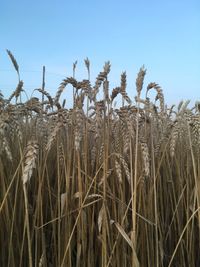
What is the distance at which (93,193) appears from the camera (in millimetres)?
1197

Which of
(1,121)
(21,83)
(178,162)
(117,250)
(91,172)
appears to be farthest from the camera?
(178,162)

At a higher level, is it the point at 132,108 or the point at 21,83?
the point at 21,83

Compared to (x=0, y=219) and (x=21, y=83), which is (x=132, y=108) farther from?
(x=0, y=219)

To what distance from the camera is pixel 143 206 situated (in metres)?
1.14

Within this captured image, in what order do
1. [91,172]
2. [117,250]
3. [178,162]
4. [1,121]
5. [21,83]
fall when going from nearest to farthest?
[1,121]
[117,250]
[21,83]
[91,172]
[178,162]

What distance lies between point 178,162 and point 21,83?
2.62ft

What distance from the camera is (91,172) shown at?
4.15 feet

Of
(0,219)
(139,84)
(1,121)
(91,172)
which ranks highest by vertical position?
(139,84)

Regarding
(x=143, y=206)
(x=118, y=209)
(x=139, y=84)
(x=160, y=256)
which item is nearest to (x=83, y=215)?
(x=118, y=209)

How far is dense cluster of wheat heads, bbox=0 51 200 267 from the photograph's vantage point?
95 centimetres

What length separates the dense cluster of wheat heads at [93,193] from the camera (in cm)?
95

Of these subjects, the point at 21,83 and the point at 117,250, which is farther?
Result: the point at 21,83

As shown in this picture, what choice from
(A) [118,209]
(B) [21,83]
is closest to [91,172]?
(A) [118,209]

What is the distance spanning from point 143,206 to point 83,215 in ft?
0.81
